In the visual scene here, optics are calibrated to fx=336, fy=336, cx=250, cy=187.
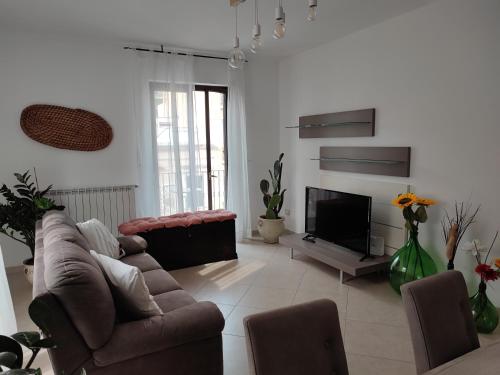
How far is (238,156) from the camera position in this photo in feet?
15.8

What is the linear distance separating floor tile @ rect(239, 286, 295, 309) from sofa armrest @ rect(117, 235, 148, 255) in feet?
3.54

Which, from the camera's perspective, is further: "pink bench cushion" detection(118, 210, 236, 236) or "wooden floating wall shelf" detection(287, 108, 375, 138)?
"wooden floating wall shelf" detection(287, 108, 375, 138)

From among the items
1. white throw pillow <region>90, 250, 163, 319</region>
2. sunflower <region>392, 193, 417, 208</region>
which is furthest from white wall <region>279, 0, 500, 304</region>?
white throw pillow <region>90, 250, 163, 319</region>

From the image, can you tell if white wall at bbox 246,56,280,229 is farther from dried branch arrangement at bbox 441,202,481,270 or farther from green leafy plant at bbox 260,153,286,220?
dried branch arrangement at bbox 441,202,481,270

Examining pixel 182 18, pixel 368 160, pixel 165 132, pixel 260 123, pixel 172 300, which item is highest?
pixel 182 18

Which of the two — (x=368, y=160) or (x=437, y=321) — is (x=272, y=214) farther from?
(x=437, y=321)

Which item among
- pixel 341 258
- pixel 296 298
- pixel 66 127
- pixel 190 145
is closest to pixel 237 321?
pixel 296 298

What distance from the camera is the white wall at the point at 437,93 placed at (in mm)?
2645

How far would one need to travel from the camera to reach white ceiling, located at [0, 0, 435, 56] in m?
2.93

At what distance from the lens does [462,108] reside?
2.80 m

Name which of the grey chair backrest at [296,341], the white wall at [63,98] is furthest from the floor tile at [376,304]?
the white wall at [63,98]

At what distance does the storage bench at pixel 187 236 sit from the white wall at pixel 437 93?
1757 mm

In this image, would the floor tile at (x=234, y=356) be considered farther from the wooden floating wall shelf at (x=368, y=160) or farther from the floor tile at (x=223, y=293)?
the wooden floating wall shelf at (x=368, y=160)

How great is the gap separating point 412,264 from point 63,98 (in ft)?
13.2
